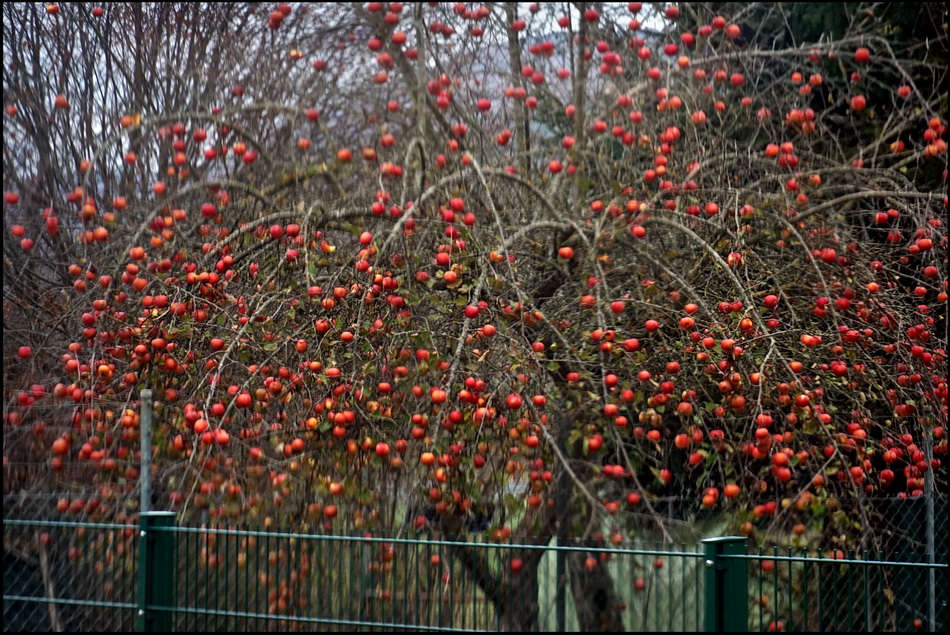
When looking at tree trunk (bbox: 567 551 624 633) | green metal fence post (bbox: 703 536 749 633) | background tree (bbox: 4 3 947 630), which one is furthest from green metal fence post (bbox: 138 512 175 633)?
green metal fence post (bbox: 703 536 749 633)

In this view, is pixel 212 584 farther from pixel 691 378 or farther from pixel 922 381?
pixel 922 381

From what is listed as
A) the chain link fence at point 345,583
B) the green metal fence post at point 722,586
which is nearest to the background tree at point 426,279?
the chain link fence at point 345,583

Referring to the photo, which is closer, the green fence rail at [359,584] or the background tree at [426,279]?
the green fence rail at [359,584]

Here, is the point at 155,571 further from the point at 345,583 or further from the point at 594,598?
the point at 594,598

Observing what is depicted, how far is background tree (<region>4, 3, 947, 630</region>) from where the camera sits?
15.4ft

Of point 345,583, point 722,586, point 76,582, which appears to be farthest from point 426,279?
point 722,586

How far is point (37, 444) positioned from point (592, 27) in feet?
11.2

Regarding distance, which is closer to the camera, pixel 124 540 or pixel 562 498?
pixel 124 540

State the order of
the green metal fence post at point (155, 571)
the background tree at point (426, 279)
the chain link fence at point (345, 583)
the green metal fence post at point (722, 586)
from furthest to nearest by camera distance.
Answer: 1. the background tree at point (426, 279)
2. the green metal fence post at point (155, 571)
3. the chain link fence at point (345, 583)
4. the green metal fence post at point (722, 586)

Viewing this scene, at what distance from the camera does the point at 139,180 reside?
215 inches

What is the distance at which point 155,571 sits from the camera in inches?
161

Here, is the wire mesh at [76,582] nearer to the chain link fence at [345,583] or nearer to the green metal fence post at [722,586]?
the chain link fence at [345,583]

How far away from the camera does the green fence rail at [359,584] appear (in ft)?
11.4

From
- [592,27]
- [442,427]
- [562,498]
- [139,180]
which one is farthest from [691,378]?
[139,180]
